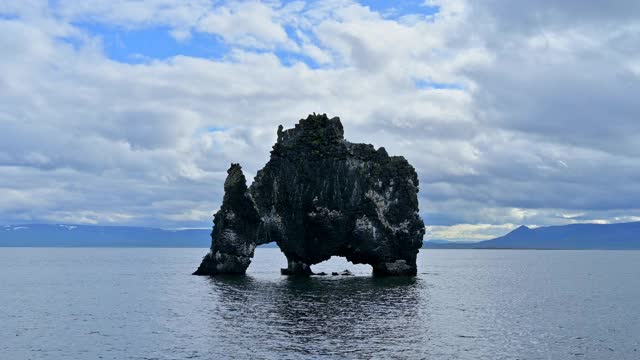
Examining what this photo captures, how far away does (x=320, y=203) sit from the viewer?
391 feet

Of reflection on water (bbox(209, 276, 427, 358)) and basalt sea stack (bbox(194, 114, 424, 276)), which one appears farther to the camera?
basalt sea stack (bbox(194, 114, 424, 276))

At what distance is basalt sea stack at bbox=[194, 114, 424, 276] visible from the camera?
119312 millimetres

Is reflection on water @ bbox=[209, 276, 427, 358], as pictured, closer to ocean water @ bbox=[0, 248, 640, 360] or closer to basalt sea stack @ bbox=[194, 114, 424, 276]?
ocean water @ bbox=[0, 248, 640, 360]

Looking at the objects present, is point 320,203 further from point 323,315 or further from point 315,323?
point 315,323

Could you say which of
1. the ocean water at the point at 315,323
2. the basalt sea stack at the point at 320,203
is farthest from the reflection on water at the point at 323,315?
the basalt sea stack at the point at 320,203

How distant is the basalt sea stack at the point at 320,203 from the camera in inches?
4697

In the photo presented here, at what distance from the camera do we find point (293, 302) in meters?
82.8

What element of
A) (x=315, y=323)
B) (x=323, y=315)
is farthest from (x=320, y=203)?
(x=315, y=323)

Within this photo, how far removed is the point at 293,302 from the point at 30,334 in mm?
33296

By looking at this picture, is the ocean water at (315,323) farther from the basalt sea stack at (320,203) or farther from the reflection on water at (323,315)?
the basalt sea stack at (320,203)

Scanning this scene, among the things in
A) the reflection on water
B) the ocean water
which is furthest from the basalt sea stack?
the ocean water

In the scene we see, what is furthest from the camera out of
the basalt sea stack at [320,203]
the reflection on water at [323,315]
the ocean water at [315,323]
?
the basalt sea stack at [320,203]

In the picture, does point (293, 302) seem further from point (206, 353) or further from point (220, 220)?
point (220, 220)

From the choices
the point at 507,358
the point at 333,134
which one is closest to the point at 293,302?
the point at 507,358
